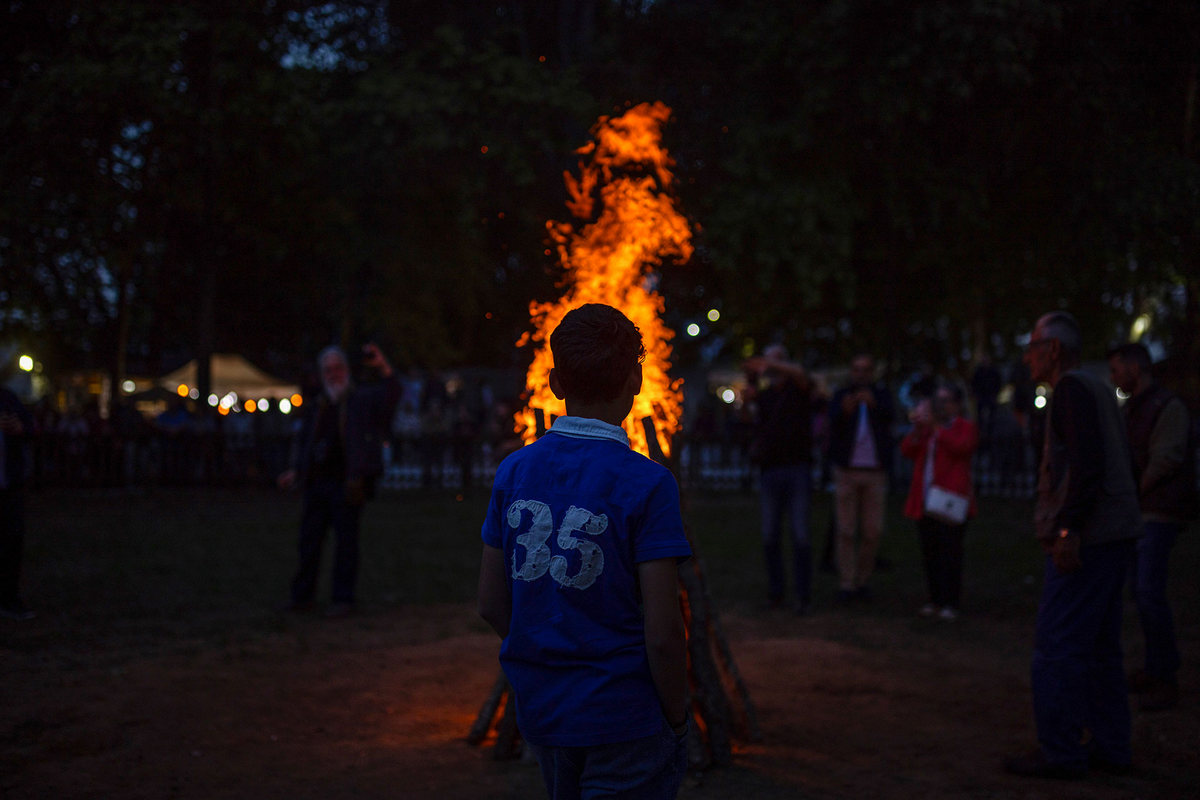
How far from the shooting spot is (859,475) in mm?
9633

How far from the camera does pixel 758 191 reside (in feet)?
59.6

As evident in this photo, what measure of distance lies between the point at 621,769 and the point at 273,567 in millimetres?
9818

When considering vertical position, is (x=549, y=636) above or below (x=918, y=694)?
above

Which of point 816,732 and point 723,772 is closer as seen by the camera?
point 723,772

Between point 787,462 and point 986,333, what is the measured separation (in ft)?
66.9

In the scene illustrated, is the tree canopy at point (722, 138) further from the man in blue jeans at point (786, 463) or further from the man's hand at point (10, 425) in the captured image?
the man's hand at point (10, 425)

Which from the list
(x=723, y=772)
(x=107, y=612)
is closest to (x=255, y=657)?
(x=107, y=612)

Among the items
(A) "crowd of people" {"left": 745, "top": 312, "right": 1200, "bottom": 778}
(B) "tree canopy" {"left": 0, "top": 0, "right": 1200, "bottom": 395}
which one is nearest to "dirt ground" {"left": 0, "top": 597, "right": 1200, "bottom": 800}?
(A) "crowd of people" {"left": 745, "top": 312, "right": 1200, "bottom": 778}

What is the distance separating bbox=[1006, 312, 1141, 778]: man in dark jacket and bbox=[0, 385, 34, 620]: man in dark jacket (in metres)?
7.31

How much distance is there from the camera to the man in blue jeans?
9.22 m

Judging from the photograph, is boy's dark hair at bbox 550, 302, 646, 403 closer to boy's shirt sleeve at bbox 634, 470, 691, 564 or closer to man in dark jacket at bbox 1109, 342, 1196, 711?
boy's shirt sleeve at bbox 634, 470, 691, 564

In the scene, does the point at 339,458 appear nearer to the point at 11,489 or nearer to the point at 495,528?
the point at 11,489

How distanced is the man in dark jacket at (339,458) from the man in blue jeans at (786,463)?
3.28 m

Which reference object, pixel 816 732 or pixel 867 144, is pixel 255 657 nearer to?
pixel 816 732
